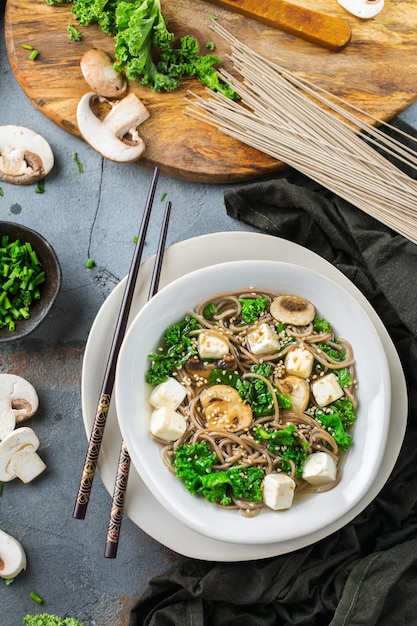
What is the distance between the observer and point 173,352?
318cm

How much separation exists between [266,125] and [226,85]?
288mm

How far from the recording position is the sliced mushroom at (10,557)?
3.49m

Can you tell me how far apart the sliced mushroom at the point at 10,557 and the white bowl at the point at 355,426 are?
91 cm

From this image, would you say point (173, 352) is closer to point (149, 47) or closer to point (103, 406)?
point (103, 406)

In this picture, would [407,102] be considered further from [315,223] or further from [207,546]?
[207,546]

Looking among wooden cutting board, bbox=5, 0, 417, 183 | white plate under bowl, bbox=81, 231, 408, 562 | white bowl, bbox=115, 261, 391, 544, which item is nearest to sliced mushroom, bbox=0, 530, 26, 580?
white plate under bowl, bbox=81, 231, 408, 562

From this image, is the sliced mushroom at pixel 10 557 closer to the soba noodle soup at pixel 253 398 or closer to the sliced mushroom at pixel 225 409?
the soba noodle soup at pixel 253 398

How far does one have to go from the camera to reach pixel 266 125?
3.47 meters

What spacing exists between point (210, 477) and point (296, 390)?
0.51 meters

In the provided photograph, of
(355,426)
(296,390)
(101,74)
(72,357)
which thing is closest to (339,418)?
(355,426)

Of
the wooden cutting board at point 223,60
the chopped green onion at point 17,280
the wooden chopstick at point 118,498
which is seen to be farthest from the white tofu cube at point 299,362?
the chopped green onion at point 17,280

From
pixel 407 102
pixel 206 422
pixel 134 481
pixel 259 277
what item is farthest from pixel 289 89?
pixel 134 481

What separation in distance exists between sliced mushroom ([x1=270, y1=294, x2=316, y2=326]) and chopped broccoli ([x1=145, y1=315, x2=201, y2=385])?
0.34 meters

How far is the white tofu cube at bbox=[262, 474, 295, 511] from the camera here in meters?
3.03
